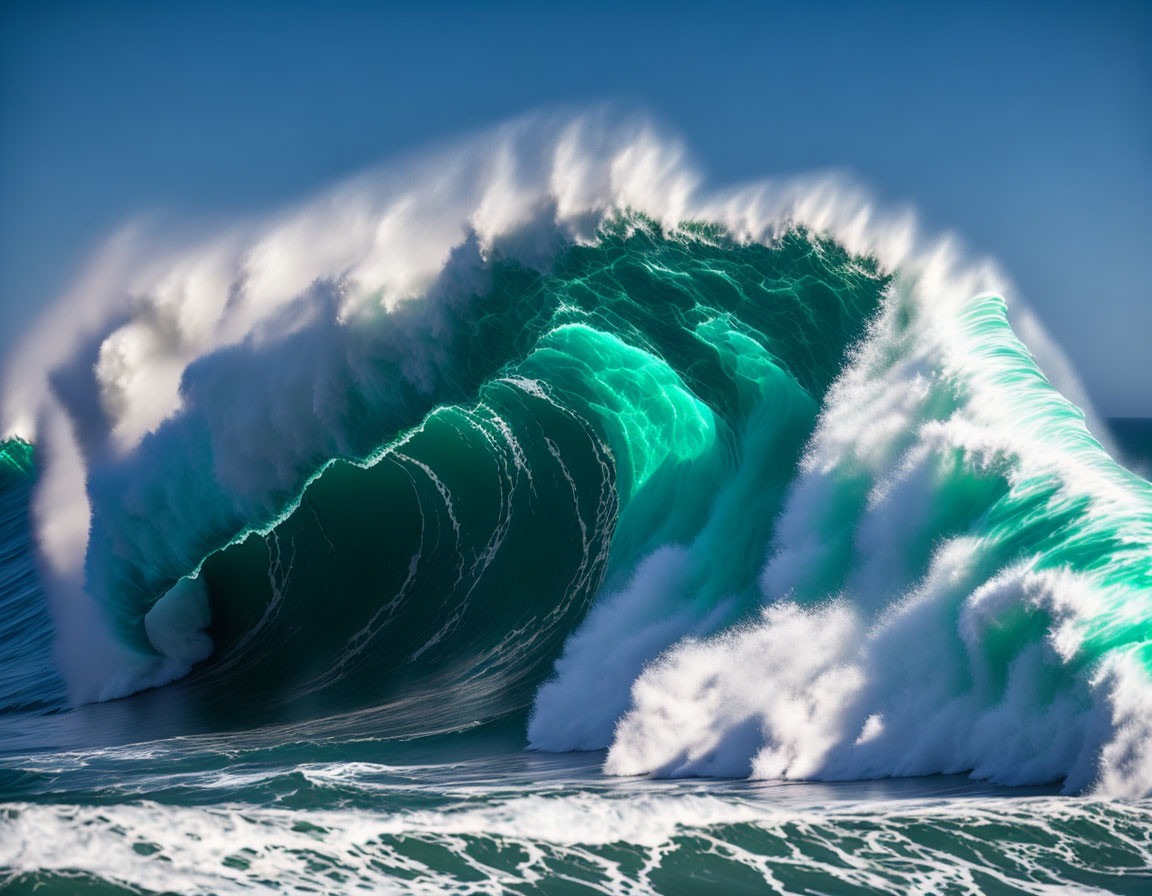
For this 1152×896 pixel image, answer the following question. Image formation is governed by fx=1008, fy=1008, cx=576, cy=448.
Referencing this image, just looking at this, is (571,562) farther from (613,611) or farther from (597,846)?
(597,846)

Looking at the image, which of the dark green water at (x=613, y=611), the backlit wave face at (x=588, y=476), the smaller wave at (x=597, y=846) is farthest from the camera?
the backlit wave face at (x=588, y=476)

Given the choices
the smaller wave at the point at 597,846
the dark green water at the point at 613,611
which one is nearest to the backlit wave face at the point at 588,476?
the dark green water at the point at 613,611

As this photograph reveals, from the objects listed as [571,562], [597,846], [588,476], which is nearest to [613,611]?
[571,562]

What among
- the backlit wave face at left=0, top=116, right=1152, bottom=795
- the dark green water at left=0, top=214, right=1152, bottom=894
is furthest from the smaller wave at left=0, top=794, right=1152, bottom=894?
the backlit wave face at left=0, top=116, right=1152, bottom=795

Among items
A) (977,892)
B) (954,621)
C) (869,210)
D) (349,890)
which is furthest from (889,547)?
(349,890)

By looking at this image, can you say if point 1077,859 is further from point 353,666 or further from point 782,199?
point 353,666

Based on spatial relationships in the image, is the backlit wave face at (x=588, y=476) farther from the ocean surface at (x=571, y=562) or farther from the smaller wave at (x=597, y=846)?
the smaller wave at (x=597, y=846)
